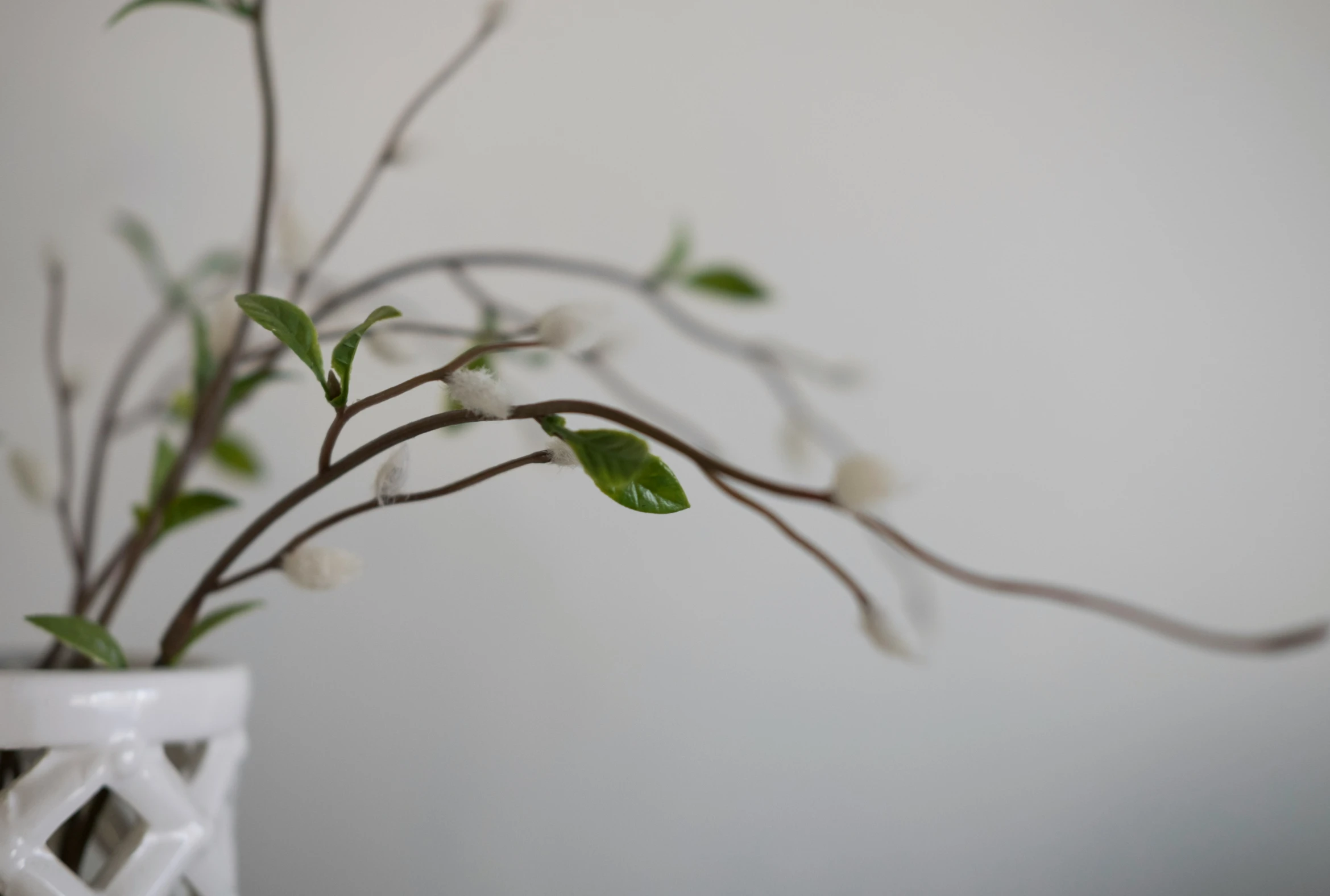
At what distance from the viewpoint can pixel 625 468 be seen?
0.87 ft

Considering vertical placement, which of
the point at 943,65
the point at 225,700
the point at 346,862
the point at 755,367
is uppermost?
the point at 943,65

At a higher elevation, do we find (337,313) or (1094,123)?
(1094,123)

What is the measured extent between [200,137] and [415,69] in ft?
0.50

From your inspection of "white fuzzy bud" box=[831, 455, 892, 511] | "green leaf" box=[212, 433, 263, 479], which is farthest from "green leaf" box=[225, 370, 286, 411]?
"white fuzzy bud" box=[831, 455, 892, 511]

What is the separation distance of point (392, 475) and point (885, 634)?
173 millimetres

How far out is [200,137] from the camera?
2.08 feet

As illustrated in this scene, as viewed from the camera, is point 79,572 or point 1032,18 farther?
point 1032,18

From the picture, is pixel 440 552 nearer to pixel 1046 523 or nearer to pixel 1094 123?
pixel 1046 523

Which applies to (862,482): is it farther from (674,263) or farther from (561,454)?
(674,263)

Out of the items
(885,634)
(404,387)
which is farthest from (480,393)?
(885,634)

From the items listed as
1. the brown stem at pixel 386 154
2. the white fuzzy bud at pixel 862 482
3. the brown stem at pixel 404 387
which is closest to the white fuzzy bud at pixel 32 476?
the brown stem at pixel 386 154

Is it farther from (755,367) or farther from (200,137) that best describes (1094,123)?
(200,137)

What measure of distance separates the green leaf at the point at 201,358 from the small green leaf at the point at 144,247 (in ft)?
0.52

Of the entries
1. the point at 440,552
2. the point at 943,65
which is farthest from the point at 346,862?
the point at 943,65
